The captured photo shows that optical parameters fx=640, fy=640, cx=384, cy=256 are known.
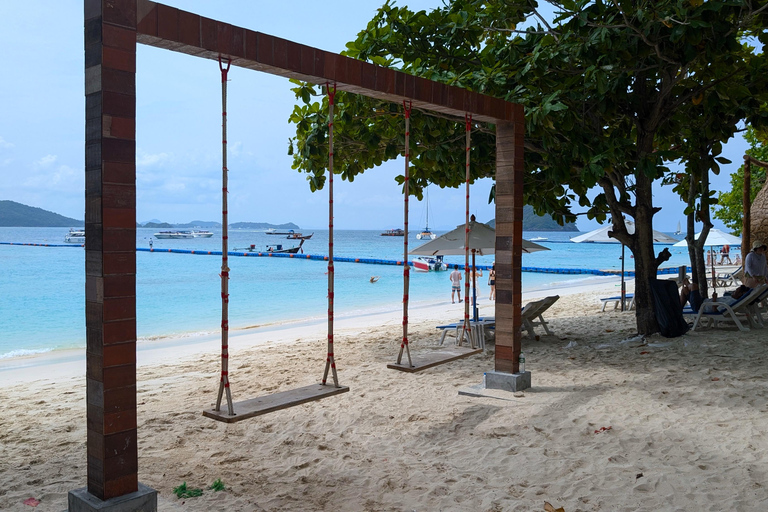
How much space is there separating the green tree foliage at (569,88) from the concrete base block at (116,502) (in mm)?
5133

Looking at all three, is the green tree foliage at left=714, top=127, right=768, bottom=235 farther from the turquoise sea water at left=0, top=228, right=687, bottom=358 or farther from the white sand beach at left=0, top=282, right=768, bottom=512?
the white sand beach at left=0, top=282, right=768, bottom=512

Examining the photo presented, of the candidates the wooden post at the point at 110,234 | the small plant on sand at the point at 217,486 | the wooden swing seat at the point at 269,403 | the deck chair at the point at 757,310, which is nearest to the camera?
the wooden post at the point at 110,234

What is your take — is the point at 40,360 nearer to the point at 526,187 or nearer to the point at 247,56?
the point at 526,187

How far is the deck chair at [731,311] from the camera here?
9.67 metres

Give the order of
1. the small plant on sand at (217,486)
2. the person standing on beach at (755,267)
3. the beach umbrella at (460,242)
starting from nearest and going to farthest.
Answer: the small plant on sand at (217,486)
the beach umbrella at (460,242)
the person standing on beach at (755,267)

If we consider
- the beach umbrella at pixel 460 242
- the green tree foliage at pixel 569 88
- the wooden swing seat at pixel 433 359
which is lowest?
the wooden swing seat at pixel 433 359

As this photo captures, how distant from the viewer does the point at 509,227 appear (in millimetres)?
5953

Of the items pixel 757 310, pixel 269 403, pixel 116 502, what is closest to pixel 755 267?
pixel 757 310

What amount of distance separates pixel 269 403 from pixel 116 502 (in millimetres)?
1034

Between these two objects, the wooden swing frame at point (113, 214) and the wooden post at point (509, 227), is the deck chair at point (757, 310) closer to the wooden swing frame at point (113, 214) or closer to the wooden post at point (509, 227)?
the wooden post at point (509, 227)

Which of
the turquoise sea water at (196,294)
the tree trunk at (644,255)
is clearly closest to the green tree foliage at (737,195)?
the turquoise sea water at (196,294)

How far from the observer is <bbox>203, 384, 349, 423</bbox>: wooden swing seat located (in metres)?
3.76

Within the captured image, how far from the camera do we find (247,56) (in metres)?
3.77

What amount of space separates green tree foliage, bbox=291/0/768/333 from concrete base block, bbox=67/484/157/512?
5.13m
